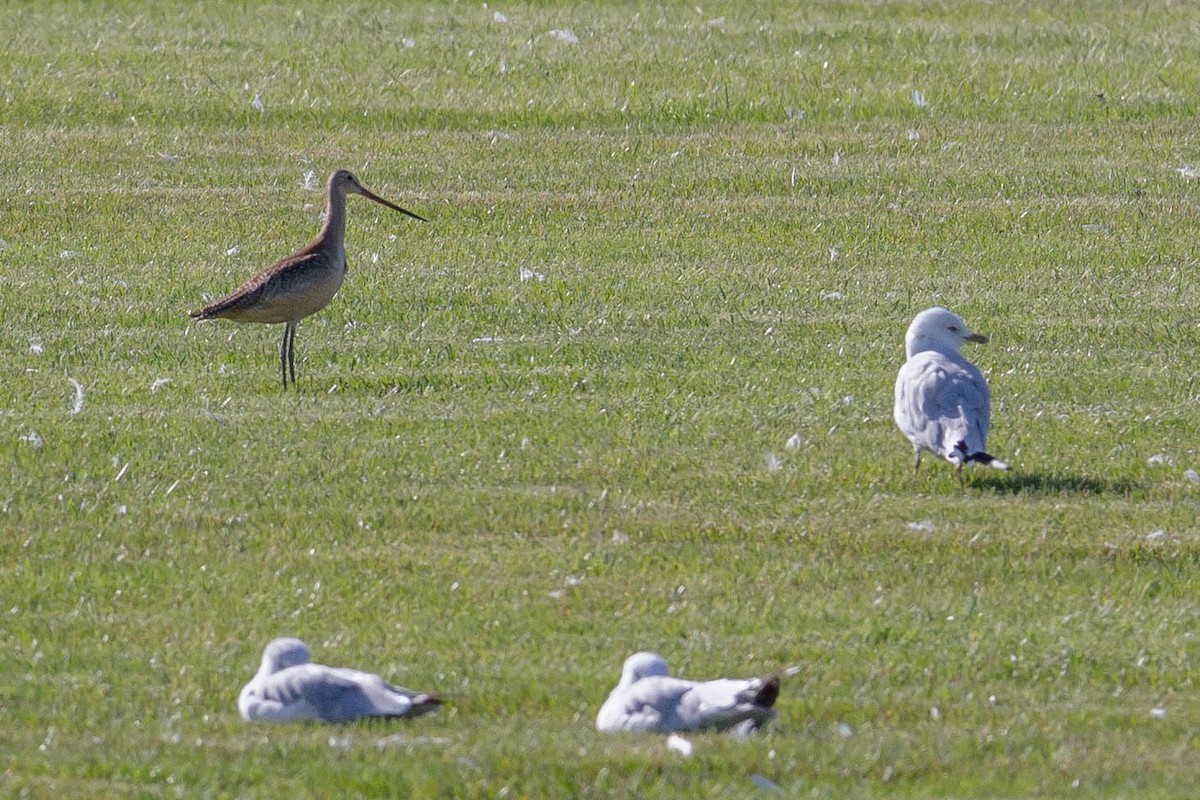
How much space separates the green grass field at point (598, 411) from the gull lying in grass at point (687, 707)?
87mm

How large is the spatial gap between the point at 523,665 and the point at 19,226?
9.87 meters

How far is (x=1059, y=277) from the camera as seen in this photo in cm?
1397

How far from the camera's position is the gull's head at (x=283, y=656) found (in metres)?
6.45

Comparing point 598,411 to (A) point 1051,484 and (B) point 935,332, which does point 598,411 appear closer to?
(B) point 935,332

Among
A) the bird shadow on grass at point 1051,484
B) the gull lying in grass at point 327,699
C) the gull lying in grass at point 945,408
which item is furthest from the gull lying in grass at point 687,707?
the bird shadow on grass at point 1051,484

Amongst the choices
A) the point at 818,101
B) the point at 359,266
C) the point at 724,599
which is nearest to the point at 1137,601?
the point at 724,599

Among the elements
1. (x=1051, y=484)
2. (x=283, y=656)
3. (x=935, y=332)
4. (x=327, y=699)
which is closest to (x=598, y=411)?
(x=935, y=332)

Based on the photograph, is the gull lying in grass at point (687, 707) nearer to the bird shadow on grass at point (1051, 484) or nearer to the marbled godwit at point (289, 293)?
the bird shadow on grass at point (1051, 484)

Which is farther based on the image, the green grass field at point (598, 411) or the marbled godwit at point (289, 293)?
the marbled godwit at point (289, 293)

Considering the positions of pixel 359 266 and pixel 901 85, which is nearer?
pixel 359 266

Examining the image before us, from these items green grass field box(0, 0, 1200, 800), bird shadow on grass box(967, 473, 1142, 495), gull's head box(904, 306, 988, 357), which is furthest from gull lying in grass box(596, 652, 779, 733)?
gull's head box(904, 306, 988, 357)

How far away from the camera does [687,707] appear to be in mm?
6129

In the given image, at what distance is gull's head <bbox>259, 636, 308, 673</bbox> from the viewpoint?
6.45 metres

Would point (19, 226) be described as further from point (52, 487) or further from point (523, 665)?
point (523, 665)
